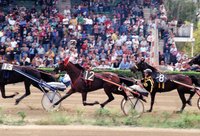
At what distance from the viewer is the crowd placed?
90.2ft

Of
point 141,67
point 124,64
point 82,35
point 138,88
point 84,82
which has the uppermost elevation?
point 141,67

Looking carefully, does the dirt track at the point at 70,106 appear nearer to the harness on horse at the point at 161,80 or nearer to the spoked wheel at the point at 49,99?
the spoked wheel at the point at 49,99

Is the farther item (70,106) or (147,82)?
(70,106)

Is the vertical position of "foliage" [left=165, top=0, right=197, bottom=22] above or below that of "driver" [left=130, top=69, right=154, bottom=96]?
below

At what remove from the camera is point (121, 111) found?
51.3ft

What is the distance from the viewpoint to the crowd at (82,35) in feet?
90.2

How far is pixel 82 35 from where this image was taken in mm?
29750

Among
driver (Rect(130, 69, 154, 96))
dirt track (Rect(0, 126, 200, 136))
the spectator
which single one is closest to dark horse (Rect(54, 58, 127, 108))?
driver (Rect(130, 69, 154, 96))

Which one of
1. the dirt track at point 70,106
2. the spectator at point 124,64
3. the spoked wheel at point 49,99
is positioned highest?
the spoked wheel at point 49,99

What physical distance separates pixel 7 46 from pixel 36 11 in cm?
503

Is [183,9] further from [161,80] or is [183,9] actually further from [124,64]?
[161,80]

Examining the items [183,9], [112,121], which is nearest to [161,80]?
[112,121]

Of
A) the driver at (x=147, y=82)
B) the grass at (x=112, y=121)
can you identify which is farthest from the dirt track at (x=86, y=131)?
the driver at (x=147, y=82)

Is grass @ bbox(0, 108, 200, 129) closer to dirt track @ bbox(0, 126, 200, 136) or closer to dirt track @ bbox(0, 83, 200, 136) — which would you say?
dirt track @ bbox(0, 126, 200, 136)
